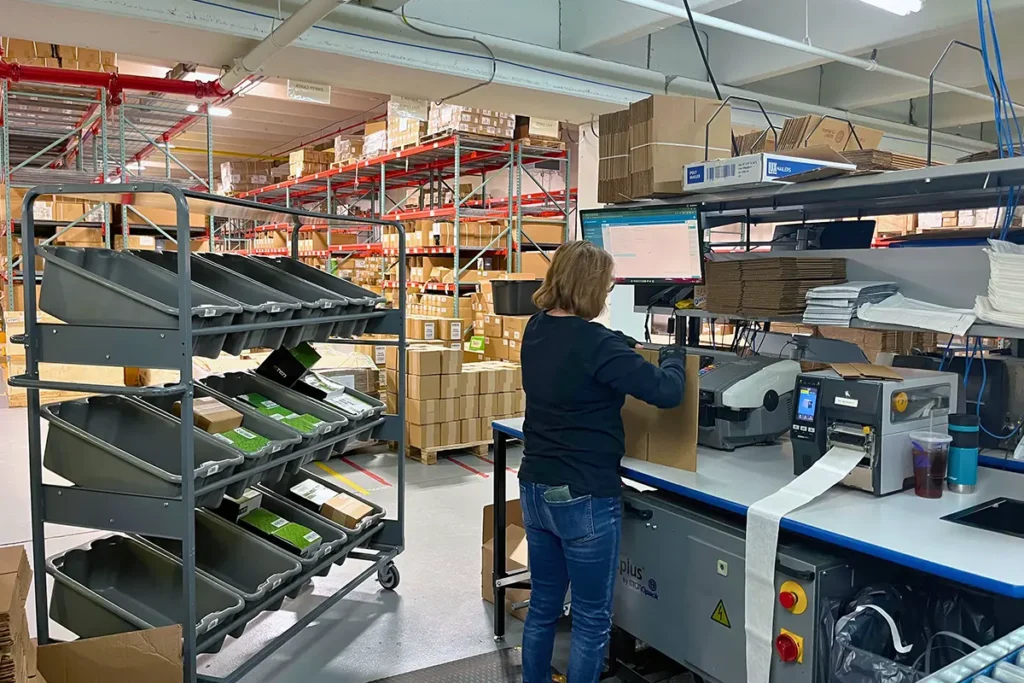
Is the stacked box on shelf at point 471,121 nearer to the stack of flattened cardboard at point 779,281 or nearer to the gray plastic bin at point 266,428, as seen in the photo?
the stack of flattened cardboard at point 779,281

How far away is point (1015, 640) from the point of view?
45.4 inches

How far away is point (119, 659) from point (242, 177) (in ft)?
43.1

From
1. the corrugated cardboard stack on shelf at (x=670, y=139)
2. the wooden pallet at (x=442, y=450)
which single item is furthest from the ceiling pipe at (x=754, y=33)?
the wooden pallet at (x=442, y=450)

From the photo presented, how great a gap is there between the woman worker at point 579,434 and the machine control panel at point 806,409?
0.39m

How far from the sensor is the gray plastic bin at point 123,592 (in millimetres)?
2500

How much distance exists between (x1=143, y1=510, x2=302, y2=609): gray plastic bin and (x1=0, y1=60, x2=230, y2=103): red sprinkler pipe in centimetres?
443

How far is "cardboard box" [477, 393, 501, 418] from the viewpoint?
5982 mm

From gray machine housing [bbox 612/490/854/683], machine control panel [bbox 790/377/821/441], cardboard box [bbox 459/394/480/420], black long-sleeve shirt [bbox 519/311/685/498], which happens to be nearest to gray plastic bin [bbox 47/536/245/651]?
black long-sleeve shirt [bbox 519/311/685/498]

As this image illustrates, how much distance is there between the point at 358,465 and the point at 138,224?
15.8 feet

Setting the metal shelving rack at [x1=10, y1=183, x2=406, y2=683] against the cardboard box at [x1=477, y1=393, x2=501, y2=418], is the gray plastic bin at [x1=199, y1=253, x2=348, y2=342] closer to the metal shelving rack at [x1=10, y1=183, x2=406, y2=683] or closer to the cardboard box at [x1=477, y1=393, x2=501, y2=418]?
the metal shelving rack at [x1=10, y1=183, x2=406, y2=683]

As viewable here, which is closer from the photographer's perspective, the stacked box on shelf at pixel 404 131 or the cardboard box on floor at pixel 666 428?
the cardboard box on floor at pixel 666 428

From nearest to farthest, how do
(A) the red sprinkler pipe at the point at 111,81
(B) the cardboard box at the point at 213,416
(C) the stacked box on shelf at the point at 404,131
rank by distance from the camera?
1. (B) the cardboard box at the point at 213,416
2. (A) the red sprinkler pipe at the point at 111,81
3. (C) the stacked box on shelf at the point at 404,131

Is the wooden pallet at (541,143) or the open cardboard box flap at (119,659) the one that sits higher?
the wooden pallet at (541,143)

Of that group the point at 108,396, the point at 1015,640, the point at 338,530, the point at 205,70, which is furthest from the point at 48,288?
the point at 205,70
